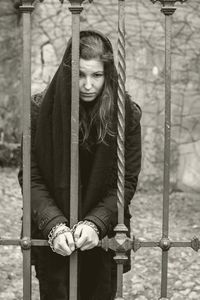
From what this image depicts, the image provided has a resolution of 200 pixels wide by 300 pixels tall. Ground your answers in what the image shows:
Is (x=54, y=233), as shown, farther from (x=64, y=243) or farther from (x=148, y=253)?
(x=148, y=253)

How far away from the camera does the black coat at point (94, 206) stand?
6.77 feet

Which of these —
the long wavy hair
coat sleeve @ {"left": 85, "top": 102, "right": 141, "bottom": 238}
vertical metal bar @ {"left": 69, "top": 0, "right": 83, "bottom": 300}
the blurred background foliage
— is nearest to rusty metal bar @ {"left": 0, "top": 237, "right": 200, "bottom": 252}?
Answer: vertical metal bar @ {"left": 69, "top": 0, "right": 83, "bottom": 300}

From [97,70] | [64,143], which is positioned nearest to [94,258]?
[64,143]

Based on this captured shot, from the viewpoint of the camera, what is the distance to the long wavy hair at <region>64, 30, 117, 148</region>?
210 centimetres

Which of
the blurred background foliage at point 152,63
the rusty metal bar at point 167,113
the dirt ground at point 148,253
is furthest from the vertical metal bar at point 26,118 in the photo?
the blurred background foliage at point 152,63

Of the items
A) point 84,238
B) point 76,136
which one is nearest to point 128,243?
point 84,238

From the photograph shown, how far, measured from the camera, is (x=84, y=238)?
1.88 metres

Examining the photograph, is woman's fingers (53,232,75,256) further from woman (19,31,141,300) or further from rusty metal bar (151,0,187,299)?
rusty metal bar (151,0,187,299)

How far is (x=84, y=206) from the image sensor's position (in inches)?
83.7

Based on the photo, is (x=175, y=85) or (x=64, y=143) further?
(x=175, y=85)

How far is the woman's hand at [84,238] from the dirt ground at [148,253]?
1.56 m

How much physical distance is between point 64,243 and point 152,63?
4.21 meters

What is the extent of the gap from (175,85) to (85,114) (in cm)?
382

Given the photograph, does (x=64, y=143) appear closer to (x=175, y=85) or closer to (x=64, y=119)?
(x=64, y=119)
